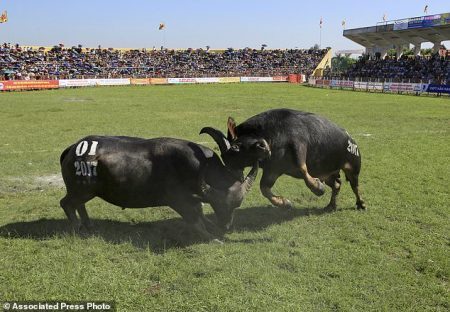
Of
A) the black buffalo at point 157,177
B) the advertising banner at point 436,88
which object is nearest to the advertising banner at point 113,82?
the advertising banner at point 436,88

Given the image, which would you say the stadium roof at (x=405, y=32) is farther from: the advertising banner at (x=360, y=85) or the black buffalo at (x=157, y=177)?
the black buffalo at (x=157, y=177)

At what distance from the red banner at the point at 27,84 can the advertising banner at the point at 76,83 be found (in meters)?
0.73

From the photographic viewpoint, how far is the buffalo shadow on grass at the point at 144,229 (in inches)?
245

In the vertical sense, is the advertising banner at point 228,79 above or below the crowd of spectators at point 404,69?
below

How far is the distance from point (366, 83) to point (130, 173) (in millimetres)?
43144

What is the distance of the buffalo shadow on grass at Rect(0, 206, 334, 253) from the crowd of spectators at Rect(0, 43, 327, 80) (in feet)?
143

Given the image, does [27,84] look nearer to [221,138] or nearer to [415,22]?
[221,138]

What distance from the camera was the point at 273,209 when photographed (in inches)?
314

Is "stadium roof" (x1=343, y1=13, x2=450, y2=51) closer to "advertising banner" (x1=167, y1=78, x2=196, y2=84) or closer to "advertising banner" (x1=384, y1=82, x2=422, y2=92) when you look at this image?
"advertising banner" (x1=384, y1=82, x2=422, y2=92)

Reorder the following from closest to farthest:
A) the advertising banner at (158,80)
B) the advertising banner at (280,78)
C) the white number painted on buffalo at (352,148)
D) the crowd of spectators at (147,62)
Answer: the white number painted on buffalo at (352,148) → the crowd of spectators at (147,62) → the advertising banner at (158,80) → the advertising banner at (280,78)

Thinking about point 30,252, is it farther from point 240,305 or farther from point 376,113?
point 376,113

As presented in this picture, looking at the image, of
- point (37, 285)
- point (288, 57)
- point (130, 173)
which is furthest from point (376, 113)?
point (288, 57)

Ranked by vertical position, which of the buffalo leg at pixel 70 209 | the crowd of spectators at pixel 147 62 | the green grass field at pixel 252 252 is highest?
the crowd of spectators at pixel 147 62

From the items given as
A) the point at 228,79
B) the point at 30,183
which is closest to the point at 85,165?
the point at 30,183
